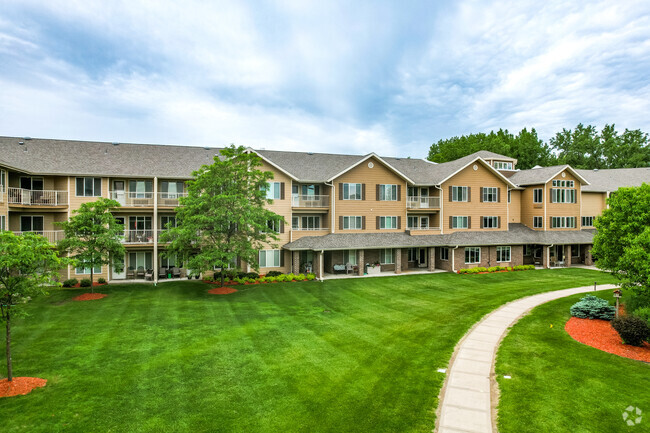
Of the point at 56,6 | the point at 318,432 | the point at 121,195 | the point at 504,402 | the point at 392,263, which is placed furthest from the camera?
the point at 392,263

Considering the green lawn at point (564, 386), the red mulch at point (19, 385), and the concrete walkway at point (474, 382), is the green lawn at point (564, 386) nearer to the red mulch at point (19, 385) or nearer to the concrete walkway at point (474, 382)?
the concrete walkway at point (474, 382)

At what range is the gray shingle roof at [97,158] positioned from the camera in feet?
88.3

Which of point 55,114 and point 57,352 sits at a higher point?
point 55,114

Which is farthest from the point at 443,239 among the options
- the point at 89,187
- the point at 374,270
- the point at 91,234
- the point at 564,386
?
the point at 89,187

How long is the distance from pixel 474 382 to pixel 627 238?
1067 cm

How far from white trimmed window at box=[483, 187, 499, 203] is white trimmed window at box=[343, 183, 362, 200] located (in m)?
13.5

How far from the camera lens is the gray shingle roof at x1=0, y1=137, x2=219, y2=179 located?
26.9 meters

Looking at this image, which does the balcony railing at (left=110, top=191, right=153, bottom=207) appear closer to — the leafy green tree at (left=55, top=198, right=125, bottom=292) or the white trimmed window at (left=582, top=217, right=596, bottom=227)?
the leafy green tree at (left=55, top=198, right=125, bottom=292)

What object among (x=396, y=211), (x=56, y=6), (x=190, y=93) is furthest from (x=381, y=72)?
(x=56, y=6)

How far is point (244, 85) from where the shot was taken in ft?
115

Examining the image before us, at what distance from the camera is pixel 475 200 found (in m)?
36.8

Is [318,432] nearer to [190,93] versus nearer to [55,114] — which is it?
[190,93]

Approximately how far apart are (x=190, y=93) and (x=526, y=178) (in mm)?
35507

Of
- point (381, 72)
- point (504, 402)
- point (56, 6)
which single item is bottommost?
point (504, 402)
